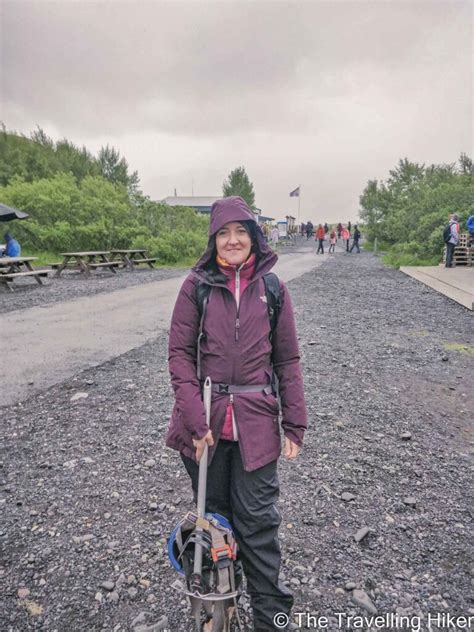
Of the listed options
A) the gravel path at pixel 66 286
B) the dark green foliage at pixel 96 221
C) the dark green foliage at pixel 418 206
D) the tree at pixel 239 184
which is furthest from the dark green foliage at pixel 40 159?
the tree at pixel 239 184

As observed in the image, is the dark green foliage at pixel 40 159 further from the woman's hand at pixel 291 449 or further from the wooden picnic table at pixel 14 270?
the woman's hand at pixel 291 449

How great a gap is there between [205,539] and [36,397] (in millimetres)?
3575

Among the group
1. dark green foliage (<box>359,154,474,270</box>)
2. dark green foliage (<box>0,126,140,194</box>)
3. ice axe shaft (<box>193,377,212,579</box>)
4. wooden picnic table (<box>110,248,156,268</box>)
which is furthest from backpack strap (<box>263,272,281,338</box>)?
dark green foliage (<box>0,126,140,194</box>)

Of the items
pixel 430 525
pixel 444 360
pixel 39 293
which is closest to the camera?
pixel 430 525

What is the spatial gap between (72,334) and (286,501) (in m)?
5.66

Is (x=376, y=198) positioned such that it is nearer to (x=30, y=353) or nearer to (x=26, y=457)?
(x=30, y=353)

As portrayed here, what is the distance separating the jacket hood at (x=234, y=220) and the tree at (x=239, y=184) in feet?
282

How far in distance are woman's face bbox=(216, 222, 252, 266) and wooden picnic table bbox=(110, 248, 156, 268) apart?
17869 mm

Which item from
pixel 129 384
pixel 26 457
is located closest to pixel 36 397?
pixel 129 384

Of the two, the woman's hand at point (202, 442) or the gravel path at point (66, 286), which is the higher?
the woman's hand at point (202, 442)

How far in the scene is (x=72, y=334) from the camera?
770 centimetres

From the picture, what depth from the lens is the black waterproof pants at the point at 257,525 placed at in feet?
6.77

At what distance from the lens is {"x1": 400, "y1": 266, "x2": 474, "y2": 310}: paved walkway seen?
10852mm

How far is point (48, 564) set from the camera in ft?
8.25
